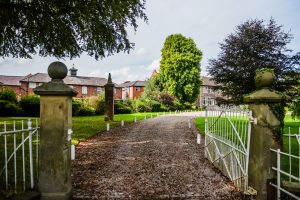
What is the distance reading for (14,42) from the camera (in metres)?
14.4

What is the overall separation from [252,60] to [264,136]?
14928 mm

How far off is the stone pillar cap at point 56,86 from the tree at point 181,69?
5023cm

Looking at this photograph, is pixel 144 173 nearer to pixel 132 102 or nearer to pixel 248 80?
pixel 248 80

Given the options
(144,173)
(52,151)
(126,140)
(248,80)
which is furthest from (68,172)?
(248,80)

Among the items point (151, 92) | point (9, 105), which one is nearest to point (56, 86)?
point (9, 105)

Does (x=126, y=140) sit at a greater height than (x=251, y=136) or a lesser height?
lesser

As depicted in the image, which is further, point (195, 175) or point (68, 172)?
point (195, 175)

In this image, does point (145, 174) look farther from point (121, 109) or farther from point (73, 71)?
point (73, 71)

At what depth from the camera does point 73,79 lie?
220ft

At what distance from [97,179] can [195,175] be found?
8.76 ft

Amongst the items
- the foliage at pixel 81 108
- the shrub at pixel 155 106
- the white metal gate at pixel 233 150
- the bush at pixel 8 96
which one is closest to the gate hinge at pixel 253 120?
the white metal gate at pixel 233 150

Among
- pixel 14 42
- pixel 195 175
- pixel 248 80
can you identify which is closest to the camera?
pixel 195 175

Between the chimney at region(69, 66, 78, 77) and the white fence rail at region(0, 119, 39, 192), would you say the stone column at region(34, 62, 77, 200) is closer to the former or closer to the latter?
the white fence rail at region(0, 119, 39, 192)

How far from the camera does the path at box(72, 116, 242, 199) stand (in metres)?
6.29
